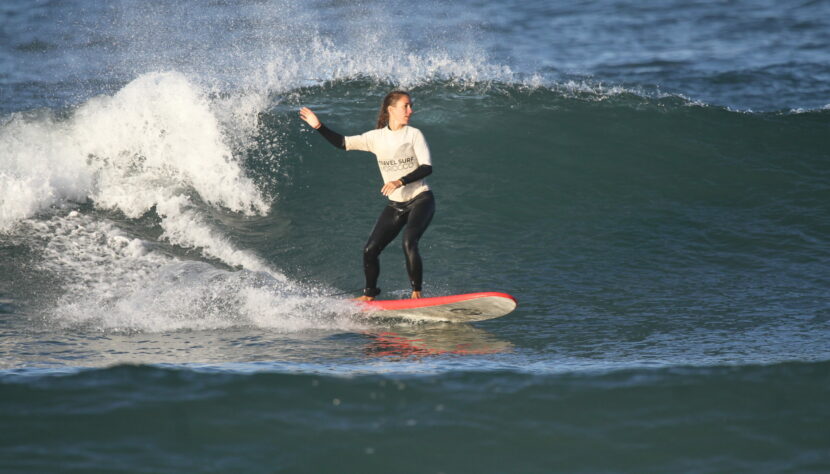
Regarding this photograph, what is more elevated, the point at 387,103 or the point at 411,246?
the point at 387,103

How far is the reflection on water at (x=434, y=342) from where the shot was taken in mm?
5758

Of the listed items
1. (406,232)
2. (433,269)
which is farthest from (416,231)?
(433,269)

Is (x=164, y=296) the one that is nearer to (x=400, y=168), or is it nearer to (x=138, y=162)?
(x=400, y=168)

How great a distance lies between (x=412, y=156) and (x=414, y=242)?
0.67 metres

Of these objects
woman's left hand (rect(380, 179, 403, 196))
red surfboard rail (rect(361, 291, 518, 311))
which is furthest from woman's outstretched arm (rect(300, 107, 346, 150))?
red surfboard rail (rect(361, 291, 518, 311))

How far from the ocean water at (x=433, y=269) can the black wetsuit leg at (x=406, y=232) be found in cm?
44

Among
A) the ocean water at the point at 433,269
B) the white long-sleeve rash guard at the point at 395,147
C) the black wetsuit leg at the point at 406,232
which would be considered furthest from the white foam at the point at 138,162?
the white long-sleeve rash guard at the point at 395,147

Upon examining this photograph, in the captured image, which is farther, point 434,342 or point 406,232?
point 406,232

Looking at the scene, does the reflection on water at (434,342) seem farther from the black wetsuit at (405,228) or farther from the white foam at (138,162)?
the white foam at (138,162)

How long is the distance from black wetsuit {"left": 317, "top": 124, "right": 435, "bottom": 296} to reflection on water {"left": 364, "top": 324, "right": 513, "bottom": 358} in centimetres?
41

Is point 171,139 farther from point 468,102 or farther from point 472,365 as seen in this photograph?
point 472,365

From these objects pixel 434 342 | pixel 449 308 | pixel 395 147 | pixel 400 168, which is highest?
pixel 395 147

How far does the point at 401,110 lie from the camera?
252 inches

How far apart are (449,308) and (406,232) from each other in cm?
68
